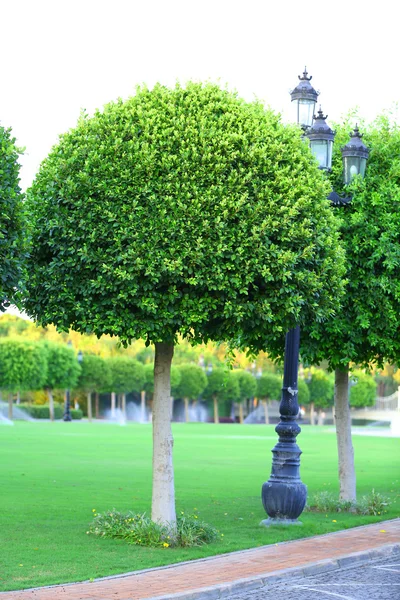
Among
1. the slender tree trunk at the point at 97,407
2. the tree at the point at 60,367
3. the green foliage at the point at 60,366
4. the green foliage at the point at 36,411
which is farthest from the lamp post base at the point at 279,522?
the slender tree trunk at the point at 97,407

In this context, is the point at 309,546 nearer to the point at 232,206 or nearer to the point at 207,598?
the point at 207,598

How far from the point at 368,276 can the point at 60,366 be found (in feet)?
223

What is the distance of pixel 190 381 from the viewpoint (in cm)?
9494

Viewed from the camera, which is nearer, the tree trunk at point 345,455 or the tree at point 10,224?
the tree at point 10,224

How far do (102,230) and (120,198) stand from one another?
49 cm

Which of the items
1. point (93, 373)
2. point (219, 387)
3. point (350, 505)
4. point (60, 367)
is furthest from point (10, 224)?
point (219, 387)

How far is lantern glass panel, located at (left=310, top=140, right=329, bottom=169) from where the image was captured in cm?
1614

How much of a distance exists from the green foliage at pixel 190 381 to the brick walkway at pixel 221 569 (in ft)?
262

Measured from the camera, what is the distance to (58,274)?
1263cm

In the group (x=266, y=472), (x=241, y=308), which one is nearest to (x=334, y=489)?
(x=266, y=472)

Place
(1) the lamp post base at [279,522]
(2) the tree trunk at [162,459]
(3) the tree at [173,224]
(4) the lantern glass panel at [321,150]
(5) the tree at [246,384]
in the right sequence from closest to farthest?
(3) the tree at [173,224] → (2) the tree trunk at [162,459] → (1) the lamp post base at [279,522] → (4) the lantern glass panel at [321,150] → (5) the tree at [246,384]

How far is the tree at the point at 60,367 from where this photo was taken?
3238 inches

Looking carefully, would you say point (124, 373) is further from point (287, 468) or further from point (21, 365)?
point (287, 468)

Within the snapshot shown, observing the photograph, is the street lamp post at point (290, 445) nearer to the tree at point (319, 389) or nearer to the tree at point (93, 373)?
the tree at point (93, 373)
